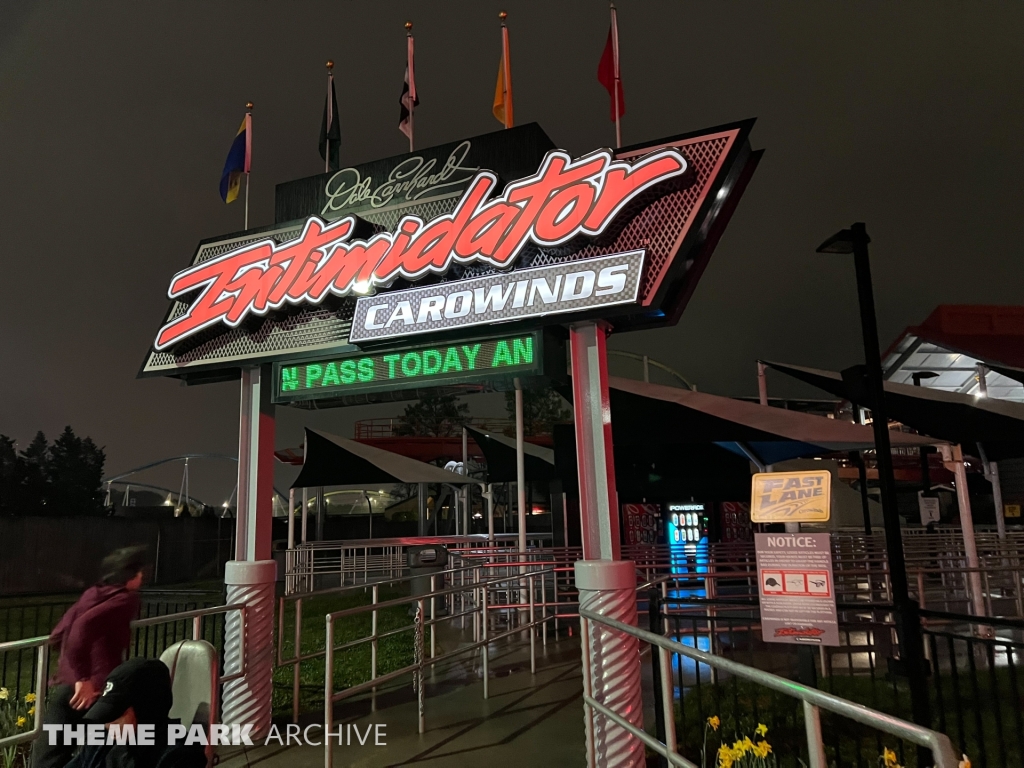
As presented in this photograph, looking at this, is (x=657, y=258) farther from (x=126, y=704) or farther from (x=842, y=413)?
(x=842, y=413)

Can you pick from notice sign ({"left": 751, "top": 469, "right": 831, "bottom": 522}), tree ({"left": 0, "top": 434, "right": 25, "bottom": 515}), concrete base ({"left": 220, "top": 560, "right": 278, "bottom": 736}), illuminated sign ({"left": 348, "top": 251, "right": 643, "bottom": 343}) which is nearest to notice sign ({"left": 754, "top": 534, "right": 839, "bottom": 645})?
notice sign ({"left": 751, "top": 469, "right": 831, "bottom": 522})

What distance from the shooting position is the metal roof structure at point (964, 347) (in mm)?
28880

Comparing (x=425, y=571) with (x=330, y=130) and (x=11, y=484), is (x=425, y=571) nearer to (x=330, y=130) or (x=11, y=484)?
(x=330, y=130)

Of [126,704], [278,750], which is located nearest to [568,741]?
[278,750]

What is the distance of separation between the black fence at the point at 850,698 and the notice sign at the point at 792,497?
0.81 m

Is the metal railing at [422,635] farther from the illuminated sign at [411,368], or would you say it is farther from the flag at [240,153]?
the flag at [240,153]

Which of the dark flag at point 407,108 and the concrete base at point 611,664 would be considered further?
the dark flag at point 407,108

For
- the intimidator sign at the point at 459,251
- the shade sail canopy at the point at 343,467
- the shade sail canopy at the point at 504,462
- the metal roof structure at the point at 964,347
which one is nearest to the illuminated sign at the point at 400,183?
the intimidator sign at the point at 459,251

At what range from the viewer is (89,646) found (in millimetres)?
4586

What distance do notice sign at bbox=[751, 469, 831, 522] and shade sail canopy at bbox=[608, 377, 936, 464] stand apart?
231 inches

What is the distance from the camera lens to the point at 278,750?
249 inches

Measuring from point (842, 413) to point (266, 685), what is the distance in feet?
139

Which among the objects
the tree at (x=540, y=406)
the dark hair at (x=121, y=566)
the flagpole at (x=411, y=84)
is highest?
the tree at (x=540, y=406)

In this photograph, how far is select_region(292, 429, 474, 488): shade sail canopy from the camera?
19.6 metres
